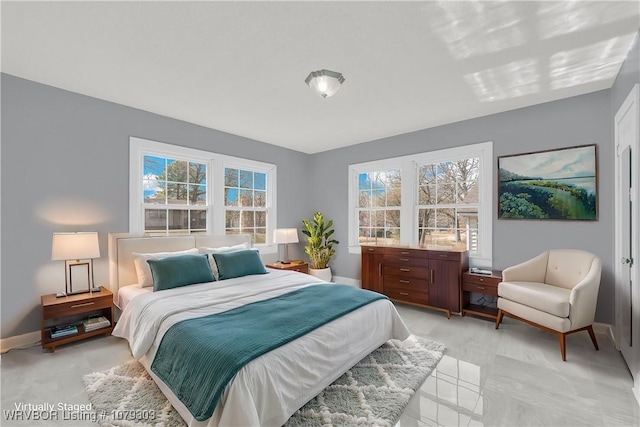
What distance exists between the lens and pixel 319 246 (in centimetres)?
548

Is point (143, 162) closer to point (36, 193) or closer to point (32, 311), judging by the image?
point (36, 193)

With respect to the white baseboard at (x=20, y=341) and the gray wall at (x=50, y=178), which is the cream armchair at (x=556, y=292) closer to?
the gray wall at (x=50, y=178)

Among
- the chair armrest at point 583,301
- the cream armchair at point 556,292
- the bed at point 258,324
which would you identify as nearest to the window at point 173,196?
the bed at point 258,324

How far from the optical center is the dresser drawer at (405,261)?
3998mm

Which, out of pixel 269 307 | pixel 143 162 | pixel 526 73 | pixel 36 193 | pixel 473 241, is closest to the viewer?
pixel 269 307

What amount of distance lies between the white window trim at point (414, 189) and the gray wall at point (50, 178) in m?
3.42

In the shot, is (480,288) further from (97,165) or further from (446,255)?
(97,165)

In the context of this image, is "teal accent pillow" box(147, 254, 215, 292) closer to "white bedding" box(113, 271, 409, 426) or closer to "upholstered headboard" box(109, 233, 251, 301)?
"white bedding" box(113, 271, 409, 426)

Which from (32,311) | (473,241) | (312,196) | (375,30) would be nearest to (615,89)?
(473,241)

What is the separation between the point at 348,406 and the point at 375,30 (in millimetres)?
2716

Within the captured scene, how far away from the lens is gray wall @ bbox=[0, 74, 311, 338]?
9.17ft

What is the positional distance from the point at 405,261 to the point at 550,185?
1.99 metres

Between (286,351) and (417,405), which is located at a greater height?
(286,351)

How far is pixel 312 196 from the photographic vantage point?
19.7 feet
